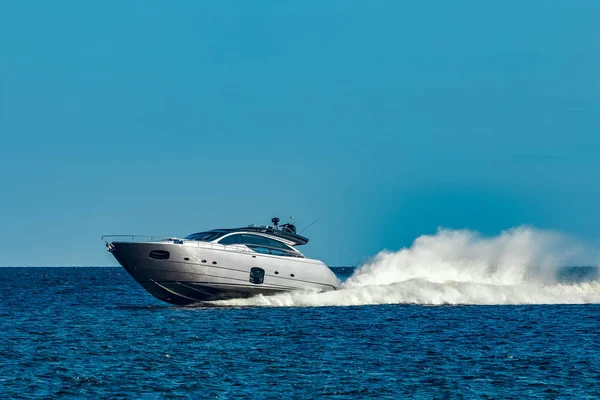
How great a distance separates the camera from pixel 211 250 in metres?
39.3

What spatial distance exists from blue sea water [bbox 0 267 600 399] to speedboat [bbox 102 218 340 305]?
3.92ft

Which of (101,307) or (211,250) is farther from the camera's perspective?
(101,307)

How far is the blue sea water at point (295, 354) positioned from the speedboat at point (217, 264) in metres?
1.19

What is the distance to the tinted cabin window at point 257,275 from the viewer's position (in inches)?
1599

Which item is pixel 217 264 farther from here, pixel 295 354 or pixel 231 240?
pixel 295 354

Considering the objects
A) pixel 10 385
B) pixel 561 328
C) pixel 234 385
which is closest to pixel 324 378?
pixel 234 385

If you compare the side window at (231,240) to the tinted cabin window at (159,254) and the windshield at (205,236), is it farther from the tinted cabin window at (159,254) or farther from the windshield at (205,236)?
the tinted cabin window at (159,254)

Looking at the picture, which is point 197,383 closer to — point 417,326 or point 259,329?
point 259,329

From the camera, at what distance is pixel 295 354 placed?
94.1ft

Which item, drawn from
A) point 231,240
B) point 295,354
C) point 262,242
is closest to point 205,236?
point 231,240

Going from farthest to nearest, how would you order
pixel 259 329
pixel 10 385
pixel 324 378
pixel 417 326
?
1. pixel 417 326
2. pixel 259 329
3. pixel 324 378
4. pixel 10 385

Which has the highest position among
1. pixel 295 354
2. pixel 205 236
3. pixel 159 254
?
pixel 205 236

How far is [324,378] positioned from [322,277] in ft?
64.8

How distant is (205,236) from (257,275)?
3.17m
